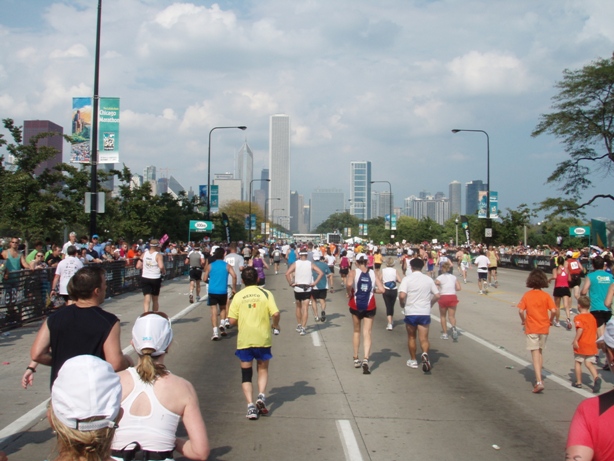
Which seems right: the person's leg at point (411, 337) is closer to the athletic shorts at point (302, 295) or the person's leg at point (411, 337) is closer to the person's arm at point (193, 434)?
the athletic shorts at point (302, 295)

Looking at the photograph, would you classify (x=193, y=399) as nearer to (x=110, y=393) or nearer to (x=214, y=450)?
(x=110, y=393)

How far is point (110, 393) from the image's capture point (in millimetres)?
2578

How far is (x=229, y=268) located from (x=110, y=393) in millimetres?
11057

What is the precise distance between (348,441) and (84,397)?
4.54 m

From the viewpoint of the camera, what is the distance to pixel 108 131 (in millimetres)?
18984

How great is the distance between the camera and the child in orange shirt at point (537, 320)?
8930 mm

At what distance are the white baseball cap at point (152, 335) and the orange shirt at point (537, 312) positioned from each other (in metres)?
6.51

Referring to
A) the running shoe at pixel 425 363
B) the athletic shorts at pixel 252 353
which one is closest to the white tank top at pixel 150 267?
the running shoe at pixel 425 363

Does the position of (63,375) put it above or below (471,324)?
above

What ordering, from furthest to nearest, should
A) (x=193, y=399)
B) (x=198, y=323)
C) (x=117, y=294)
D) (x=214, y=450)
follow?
1. (x=117, y=294)
2. (x=198, y=323)
3. (x=214, y=450)
4. (x=193, y=399)

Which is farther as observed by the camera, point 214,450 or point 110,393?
point 214,450

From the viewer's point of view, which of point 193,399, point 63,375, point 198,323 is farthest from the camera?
point 198,323

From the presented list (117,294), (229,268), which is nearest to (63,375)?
(229,268)

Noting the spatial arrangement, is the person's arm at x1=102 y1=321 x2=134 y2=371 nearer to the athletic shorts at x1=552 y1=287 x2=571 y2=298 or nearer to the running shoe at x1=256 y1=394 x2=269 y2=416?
the running shoe at x1=256 y1=394 x2=269 y2=416
